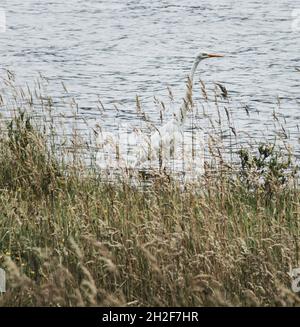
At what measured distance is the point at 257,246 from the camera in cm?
494

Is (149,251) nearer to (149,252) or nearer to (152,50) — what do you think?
(149,252)

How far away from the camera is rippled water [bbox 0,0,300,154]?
41.1ft

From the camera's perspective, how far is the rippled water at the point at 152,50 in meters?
12.5

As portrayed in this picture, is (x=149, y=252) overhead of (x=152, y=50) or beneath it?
overhead

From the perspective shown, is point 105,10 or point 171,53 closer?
point 171,53

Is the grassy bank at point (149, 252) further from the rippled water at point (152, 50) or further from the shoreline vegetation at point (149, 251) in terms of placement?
the rippled water at point (152, 50)

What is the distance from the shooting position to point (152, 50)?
616 inches

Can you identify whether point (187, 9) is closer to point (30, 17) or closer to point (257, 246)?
point (30, 17)

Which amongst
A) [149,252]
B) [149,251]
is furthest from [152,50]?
[149,252]

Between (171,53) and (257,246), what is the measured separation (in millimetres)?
10776

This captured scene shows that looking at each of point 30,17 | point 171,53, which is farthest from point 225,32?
point 30,17

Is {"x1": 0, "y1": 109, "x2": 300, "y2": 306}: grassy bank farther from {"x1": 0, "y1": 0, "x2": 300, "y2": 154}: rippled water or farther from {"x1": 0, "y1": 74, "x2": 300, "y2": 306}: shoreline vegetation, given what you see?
{"x1": 0, "y1": 0, "x2": 300, "y2": 154}: rippled water

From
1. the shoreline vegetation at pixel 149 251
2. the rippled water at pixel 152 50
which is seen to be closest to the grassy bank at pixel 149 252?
the shoreline vegetation at pixel 149 251

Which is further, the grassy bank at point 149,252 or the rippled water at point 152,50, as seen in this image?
the rippled water at point 152,50
